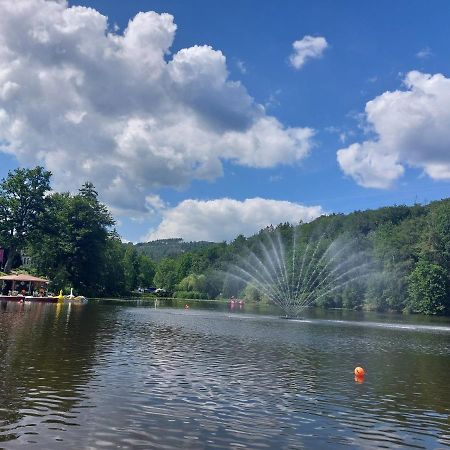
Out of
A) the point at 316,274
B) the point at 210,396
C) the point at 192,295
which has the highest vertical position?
the point at 316,274

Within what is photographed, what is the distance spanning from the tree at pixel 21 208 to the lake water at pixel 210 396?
73622mm

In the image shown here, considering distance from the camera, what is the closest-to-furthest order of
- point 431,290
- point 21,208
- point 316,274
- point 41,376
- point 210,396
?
point 210,396
point 41,376
point 21,208
point 431,290
point 316,274

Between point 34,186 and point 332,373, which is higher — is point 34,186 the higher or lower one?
the higher one

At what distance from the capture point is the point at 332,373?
82.4 feet

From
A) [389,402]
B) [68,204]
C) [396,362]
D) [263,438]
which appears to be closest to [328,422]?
[263,438]

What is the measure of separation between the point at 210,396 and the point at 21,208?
A: 95.0m

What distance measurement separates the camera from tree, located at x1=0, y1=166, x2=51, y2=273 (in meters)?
101

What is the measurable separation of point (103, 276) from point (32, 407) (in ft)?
391

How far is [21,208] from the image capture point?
103 metres

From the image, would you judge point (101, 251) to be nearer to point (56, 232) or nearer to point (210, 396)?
point (56, 232)

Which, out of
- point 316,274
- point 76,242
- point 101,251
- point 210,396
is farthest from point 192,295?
point 210,396

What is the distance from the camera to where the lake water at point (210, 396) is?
13.7m

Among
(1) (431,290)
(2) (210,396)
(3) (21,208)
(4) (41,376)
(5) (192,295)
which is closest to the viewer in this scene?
(2) (210,396)

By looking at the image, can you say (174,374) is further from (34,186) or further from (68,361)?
(34,186)
